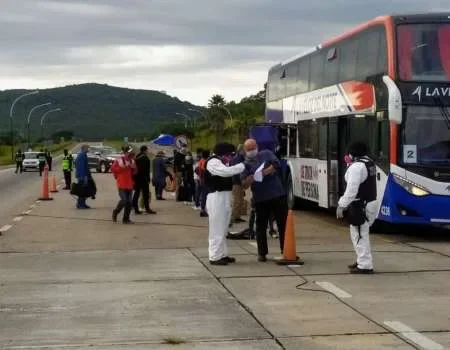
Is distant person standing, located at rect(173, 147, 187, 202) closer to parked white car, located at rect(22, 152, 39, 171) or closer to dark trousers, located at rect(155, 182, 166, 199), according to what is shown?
dark trousers, located at rect(155, 182, 166, 199)

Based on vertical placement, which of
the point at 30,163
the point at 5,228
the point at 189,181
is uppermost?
the point at 189,181

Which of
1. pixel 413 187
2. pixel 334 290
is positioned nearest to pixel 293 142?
pixel 413 187

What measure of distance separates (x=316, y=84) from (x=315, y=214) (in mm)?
3515

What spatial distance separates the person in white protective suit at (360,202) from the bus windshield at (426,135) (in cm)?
407

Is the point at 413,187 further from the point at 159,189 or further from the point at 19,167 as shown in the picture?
the point at 19,167

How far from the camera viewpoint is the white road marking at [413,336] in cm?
700

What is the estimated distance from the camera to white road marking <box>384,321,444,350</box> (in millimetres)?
7004

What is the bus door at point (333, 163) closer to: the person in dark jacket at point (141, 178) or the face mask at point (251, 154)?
the person in dark jacket at point (141, 178)

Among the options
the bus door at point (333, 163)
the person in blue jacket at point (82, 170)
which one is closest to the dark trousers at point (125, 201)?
the person in blue jacket at point (82, 170)

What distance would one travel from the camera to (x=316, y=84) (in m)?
20.1

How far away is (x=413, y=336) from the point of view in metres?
7.37

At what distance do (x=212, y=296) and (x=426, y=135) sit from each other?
22.8 feet

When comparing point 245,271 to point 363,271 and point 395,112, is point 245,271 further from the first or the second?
point 395,112

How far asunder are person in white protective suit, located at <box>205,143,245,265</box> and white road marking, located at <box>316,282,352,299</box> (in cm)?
200
